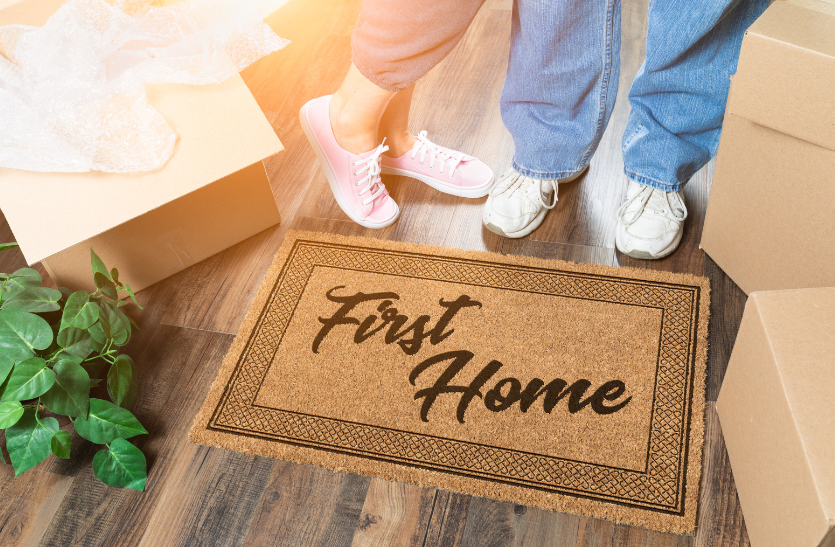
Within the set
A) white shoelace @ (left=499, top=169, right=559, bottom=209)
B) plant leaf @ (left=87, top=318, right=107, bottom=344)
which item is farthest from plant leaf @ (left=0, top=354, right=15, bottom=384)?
white shoelace @ (left=499, top=169, right=559, bottom=209)

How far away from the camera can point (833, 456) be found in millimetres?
631

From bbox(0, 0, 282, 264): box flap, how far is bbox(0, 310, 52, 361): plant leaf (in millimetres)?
84

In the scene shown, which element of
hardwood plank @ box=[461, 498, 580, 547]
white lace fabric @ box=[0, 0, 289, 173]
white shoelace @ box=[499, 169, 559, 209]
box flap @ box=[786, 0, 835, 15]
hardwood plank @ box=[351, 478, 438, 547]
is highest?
box flap @ box=[786, 0, 835, 15]

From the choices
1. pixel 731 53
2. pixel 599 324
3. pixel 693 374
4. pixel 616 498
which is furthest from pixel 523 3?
pixel 616 498

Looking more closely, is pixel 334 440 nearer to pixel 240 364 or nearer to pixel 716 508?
pixel 240 364

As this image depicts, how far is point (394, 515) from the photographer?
0.87 m

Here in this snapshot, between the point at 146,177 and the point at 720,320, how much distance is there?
0.98m

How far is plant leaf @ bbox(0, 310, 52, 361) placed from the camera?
831 mm

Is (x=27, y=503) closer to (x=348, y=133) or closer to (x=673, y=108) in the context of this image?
(x=348, y=133)

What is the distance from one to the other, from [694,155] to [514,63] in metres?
0.36

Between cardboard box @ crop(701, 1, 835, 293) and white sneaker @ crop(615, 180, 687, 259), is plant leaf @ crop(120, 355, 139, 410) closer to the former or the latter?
white sneaker @ crop(615, 180, 687, 259)

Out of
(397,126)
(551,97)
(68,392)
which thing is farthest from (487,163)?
(68,392)

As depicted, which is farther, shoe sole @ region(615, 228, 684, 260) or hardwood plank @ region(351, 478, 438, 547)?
shoe sole @ region(615, 228, 684, 260)

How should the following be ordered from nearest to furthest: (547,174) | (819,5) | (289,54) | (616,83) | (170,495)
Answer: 1. (819,5)
2. (170,495)
3. (616,83)
4. (547,174)
5. (289,54)
